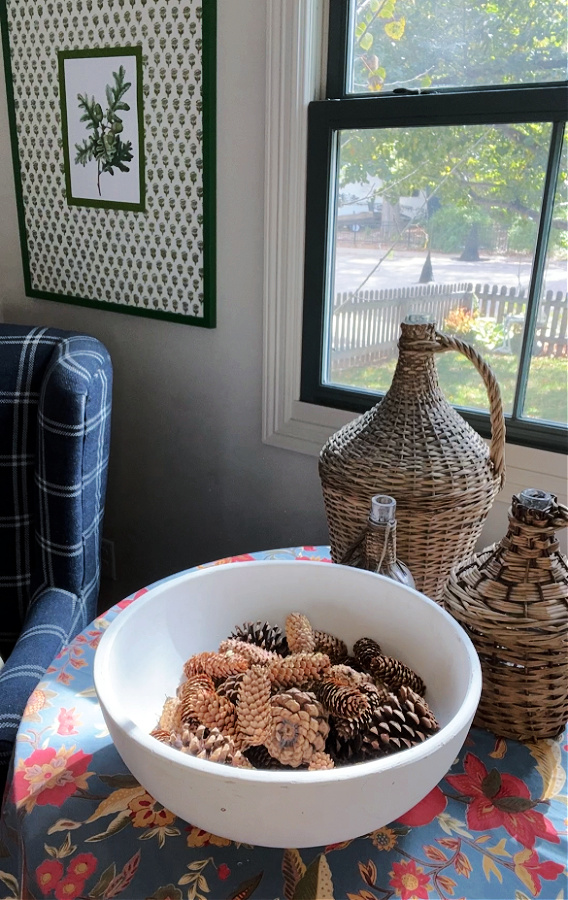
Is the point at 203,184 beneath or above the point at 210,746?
above

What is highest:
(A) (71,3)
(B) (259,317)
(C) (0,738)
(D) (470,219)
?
(A) (71,3)

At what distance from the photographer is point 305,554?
3.54 feet

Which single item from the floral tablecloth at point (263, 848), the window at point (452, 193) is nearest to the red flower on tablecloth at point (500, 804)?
the floral tablecloth at point (263, 848)

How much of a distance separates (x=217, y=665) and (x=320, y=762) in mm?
162

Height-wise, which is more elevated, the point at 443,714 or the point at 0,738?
the point at 443,714

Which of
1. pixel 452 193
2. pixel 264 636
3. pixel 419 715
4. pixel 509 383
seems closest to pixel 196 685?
pixel 264 636

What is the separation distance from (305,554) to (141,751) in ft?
1.85

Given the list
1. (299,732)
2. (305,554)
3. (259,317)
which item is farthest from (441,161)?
(299,732)

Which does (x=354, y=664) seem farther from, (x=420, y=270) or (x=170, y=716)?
(x=420, y=270)

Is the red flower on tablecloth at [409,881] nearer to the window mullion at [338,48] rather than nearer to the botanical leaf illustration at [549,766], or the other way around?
the botanical leaf illustration at [549,766]

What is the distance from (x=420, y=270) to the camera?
1.18 meters

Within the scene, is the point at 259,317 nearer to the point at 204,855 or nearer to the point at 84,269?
the point at 84,269

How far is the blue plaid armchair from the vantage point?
115 centimetres

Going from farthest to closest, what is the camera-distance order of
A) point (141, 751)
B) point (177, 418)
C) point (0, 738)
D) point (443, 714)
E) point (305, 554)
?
point (177, 418) < point (305, 554) < point (0, 738) < point (443, 714) < point (141, 751)
